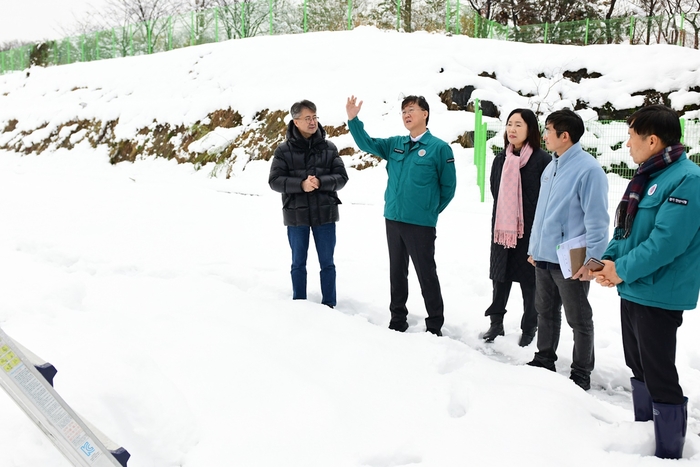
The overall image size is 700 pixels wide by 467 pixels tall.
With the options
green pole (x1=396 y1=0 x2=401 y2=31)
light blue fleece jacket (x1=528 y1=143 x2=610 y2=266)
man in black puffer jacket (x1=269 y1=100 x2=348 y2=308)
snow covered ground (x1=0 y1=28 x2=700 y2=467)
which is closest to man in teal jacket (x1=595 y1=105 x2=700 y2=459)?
snow covered ground (x1=0 y1=28 x2=700 y2=467)

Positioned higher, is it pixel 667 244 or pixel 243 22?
pixel 243 22

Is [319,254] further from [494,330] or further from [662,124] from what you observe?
[662,124]

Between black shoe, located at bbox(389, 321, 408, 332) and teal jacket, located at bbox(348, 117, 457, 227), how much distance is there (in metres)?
0.84

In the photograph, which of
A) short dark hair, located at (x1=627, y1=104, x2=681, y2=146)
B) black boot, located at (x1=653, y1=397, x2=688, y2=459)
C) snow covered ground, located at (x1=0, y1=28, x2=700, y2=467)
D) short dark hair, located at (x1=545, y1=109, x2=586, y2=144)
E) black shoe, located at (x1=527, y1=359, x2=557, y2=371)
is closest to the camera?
short dark hair, located at (x1=627, y1=104, x2=681, y2=146)

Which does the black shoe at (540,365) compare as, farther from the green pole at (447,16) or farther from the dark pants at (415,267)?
the green pole at (447,16)

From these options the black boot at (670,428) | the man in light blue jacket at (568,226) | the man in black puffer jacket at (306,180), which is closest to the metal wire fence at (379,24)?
the man in black puffer jacket at (306,180)

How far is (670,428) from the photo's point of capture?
2383 mm

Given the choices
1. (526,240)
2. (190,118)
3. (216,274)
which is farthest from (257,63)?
(526,240)

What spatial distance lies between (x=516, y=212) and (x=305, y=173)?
172 cm

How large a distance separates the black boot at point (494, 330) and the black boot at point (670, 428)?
5.72ft

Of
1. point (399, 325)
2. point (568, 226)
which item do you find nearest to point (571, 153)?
point (568, 226)

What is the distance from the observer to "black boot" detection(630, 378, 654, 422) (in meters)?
2.66

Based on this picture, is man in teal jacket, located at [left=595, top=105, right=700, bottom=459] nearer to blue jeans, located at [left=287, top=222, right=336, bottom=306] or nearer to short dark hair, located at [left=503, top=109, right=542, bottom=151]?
short dark hair, located at [left=503, top=109, right=542, bottom=151]

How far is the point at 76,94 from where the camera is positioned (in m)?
19.8
